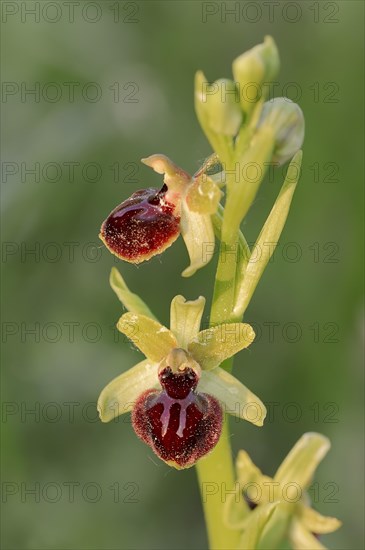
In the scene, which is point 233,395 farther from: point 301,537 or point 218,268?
point 301,537

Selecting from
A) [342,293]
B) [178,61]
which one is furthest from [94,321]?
[178,61]

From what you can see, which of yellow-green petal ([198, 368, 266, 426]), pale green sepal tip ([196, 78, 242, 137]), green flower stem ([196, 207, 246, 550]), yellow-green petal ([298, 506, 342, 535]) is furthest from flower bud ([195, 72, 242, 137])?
yellow-green petal ([298, 506, 342, 535])

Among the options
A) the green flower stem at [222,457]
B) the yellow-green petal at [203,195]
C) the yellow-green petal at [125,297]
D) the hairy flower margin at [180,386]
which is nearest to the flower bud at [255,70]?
the yellow-green petal at [203,195]

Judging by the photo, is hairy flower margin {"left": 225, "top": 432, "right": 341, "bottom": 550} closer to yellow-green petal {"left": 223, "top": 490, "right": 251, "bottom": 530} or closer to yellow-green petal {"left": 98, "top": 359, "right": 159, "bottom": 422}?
yellow-green petal {"left": 223, "top": 490, "right": 251, "bottom": 530}

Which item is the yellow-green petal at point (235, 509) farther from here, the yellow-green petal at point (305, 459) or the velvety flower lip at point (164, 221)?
the velvety flower lip at point (164, 221)

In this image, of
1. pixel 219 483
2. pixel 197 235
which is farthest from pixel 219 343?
pixel 219 483

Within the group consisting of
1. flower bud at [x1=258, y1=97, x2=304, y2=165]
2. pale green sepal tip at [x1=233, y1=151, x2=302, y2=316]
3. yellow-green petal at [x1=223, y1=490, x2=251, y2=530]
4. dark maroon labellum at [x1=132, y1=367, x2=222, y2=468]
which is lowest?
yellow-green petal at [x1=223, y1=490, x2=251, y2=530]
